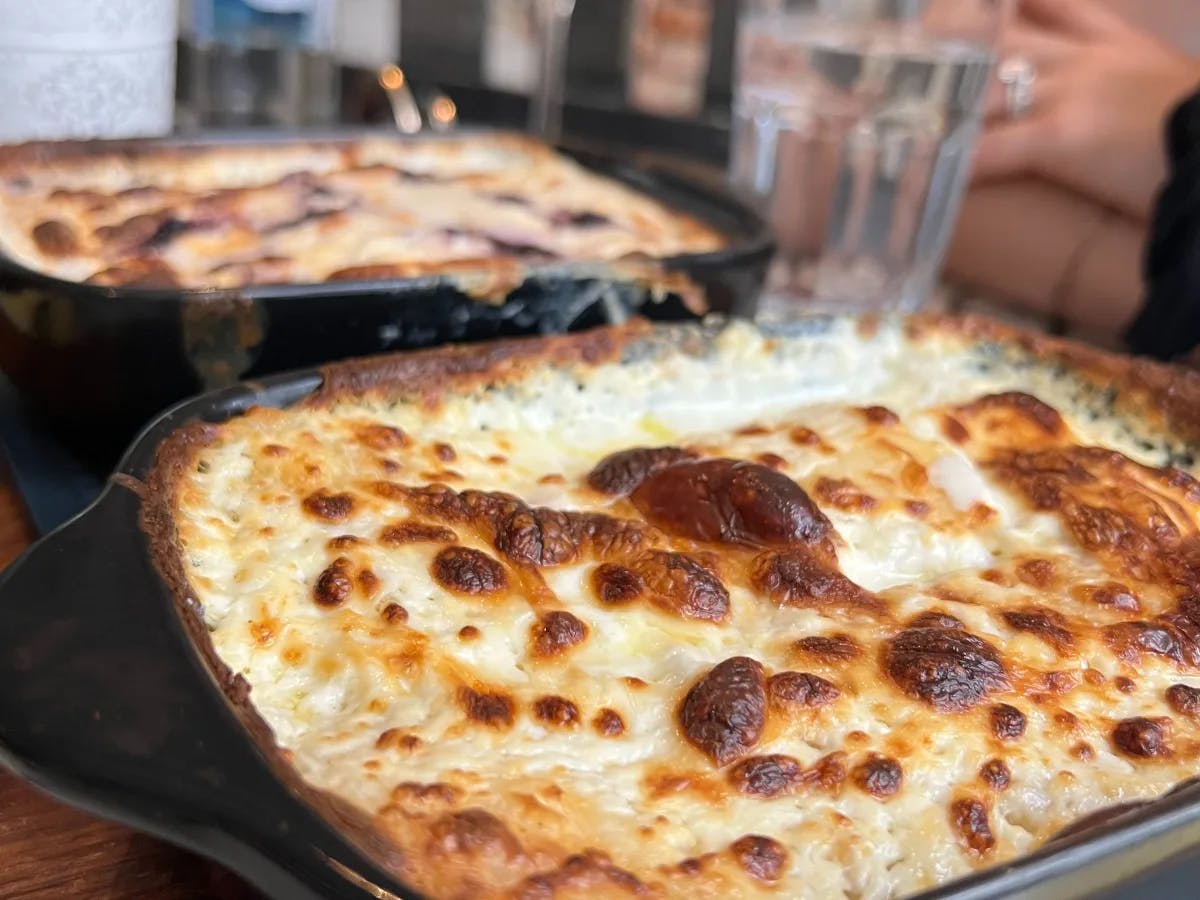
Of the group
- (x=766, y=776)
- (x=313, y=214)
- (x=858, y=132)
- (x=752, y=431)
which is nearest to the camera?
(x=766, y=776)

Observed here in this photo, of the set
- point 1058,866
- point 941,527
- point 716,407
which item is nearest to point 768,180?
point 716,407

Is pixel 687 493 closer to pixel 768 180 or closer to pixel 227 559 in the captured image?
pixel 227 559

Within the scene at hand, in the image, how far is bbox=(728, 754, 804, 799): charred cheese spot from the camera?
62 cm

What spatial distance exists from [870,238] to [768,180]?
162 millimetres

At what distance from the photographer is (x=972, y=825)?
62 cm

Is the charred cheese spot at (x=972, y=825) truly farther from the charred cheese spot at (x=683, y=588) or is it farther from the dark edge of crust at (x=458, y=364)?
the dark edge of crust at (x=458, y=364)

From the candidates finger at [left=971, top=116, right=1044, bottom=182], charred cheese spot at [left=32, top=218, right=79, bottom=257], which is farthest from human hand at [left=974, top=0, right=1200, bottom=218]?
charred cheese spot at [left=32, top=218, right=79, bottom=257]

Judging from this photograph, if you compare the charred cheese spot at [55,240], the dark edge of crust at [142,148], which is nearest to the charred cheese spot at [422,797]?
the charred cheese spot at [55,240]

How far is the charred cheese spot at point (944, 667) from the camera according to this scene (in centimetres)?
70

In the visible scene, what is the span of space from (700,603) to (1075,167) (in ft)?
5.02

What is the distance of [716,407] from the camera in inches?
40.4

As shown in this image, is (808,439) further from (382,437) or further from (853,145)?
(853,145)

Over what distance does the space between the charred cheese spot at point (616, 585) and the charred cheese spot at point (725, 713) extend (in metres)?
0.09

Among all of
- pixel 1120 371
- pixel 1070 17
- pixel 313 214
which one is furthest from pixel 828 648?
pixel 1070 17
